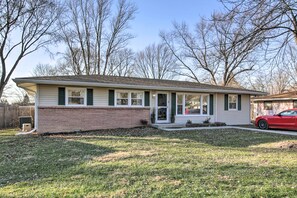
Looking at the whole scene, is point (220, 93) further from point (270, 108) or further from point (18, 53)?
point (18, 53)

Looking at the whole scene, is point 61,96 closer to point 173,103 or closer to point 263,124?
point 173,103

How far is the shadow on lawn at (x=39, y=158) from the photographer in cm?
550

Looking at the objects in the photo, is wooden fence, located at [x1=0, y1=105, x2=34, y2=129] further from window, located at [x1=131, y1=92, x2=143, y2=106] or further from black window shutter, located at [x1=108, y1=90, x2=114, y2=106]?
window, located at [x1=131, y1=92, x2=143, y2=106]

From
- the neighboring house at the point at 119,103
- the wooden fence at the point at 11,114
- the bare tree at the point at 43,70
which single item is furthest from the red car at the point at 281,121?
the bare tree at the point at 43,70

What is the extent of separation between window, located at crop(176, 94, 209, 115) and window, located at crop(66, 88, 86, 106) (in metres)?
6.02

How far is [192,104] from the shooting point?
16891 mm

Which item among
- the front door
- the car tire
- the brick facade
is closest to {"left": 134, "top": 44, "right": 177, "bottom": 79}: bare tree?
the front door

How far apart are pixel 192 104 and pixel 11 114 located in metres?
12.9

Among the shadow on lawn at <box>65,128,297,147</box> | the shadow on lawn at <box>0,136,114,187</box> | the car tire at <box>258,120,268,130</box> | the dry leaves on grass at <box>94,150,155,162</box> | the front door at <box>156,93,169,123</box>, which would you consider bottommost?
the shadow on lawn at <box>0,136,114,187</box>

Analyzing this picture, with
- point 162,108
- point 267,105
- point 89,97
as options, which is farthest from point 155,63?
point 89,97

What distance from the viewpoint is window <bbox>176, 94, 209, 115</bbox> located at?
1644 cm

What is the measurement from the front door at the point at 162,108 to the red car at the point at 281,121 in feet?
19.5

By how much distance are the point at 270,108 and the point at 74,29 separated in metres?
23.9

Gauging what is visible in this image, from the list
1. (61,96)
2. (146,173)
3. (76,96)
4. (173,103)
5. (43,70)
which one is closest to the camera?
(146,173)
